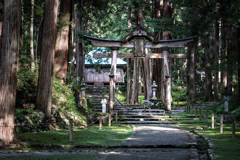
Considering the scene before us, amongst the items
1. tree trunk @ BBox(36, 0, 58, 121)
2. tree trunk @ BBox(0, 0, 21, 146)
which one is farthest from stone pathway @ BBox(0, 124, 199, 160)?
tree trunk @ BBox(36, 0, 58, 121)

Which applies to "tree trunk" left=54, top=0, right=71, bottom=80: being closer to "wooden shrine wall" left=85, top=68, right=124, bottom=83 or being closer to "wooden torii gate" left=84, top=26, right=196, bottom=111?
"wooden torii gate" left=84, top=26, right=196, bottom=111

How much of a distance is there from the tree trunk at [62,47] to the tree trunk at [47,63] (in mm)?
3443

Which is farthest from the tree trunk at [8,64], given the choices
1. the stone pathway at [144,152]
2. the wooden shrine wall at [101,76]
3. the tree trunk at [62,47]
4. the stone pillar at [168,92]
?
the wooden shrine wall at [101,76]

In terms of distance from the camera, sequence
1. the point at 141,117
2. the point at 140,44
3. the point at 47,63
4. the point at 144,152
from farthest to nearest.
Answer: the point at 140,44
the point at 141,117
the point at 47,63
the point at 144,152

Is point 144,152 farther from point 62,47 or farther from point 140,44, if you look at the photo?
point 140,44

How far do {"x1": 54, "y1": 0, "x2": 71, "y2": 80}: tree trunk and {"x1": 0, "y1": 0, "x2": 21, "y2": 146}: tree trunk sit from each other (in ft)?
25.0

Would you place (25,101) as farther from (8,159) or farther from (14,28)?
(8,159)

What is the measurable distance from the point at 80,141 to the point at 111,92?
356 inches

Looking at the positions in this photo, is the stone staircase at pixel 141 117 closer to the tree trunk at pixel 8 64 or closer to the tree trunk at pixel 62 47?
the tree trunk at pixel 62 47

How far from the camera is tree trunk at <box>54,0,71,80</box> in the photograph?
15700 millimetres

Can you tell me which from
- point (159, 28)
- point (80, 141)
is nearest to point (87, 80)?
point (159, 28)

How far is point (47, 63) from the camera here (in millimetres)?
11680

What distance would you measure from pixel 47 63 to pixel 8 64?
3999mm

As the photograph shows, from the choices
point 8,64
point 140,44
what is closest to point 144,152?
point 8,64
